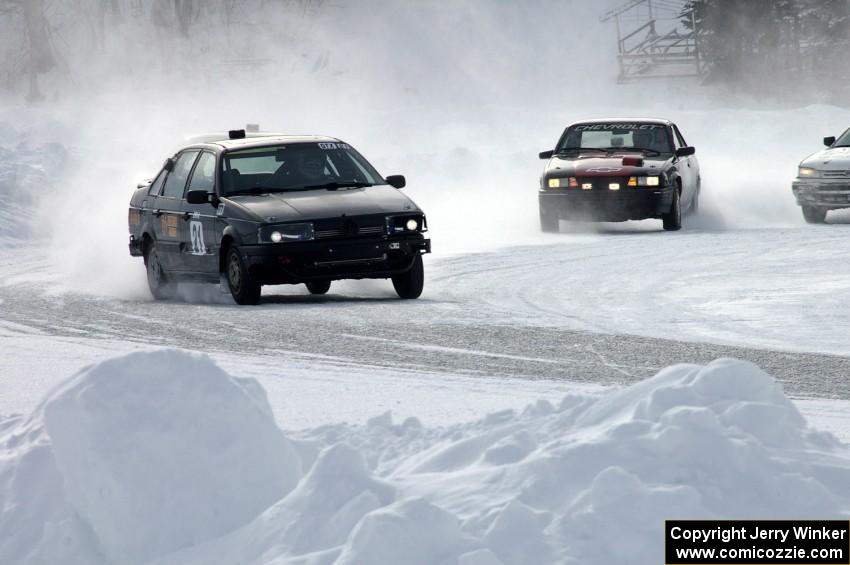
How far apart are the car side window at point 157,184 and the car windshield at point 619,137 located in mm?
6940

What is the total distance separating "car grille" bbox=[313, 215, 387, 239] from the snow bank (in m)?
6.09

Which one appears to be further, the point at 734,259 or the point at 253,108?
the point at 253,108

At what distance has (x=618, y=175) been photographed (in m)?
18.0

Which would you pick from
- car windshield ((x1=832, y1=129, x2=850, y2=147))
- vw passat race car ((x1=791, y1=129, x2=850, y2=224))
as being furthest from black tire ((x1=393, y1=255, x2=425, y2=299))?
car windshield ((x1=832, y1=129, x2=850, y2=147))

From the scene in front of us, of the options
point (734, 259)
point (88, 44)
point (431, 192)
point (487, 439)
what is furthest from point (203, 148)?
point (88, 44)

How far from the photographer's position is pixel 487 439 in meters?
5.22

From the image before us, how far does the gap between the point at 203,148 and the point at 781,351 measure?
5672 millimetres

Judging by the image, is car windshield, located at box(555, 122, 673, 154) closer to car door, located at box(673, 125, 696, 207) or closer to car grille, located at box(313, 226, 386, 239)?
car door, located at box(673, 125, 696, 207)

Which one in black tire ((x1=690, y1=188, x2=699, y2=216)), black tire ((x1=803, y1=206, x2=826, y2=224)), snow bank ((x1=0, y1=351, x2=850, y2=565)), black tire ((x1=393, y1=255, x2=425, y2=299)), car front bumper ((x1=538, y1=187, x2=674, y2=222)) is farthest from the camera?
black tire ((x1=690, y1=188, x2=699, y2=216))

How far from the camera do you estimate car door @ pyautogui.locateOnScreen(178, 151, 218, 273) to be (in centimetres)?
1222

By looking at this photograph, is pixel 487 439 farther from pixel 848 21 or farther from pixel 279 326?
pixel 848 21

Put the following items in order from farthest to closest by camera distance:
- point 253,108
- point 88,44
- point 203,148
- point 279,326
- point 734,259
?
point 88,44, point 253,108, point 734,259, point 203,148, point 279,326

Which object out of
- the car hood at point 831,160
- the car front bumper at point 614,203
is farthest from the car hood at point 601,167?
the car hood at point 831,160

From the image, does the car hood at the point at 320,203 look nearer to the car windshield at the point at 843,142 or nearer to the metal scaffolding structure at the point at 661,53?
the car windshield at the point at 843,142
